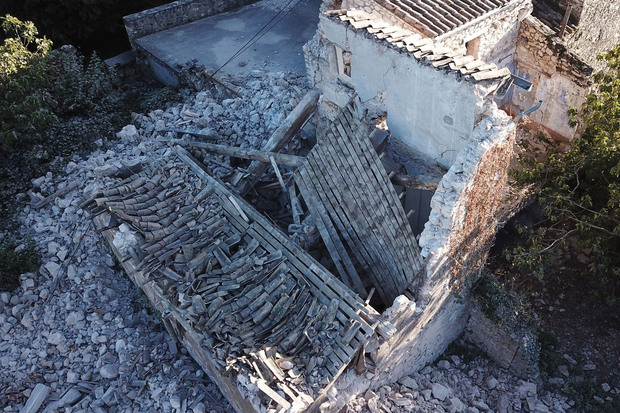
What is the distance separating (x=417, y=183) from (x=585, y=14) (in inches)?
239

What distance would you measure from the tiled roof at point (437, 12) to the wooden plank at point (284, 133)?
7.46 ft

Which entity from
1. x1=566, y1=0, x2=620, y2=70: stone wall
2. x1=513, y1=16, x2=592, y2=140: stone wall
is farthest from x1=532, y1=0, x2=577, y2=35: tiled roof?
x1=513, y1=16, x2=592, y2=140: stone wall

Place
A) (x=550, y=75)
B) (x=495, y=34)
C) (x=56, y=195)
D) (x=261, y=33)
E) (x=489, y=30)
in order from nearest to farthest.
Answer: (x=489, y=30) < (x=495, y=34) < (x=56, y=195) < (x=550, y=75) < (x=261, y=33)

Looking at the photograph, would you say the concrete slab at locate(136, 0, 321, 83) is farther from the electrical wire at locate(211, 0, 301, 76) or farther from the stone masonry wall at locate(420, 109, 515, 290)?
the stone masonry wall at locate(420, 109, 515, 290)

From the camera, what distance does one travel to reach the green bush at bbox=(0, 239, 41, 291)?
9.95 metres

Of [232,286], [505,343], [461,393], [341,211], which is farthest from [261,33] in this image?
[461,393]

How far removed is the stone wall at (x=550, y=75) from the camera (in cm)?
1117

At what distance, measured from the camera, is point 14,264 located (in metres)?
9.93

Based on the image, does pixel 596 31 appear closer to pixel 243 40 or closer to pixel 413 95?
pixel 413 95

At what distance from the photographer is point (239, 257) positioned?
8711 mm

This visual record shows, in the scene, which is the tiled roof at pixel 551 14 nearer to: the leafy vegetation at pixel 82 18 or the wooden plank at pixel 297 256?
the wooden plank at pixel 297 256

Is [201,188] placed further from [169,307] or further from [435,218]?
[435,218]

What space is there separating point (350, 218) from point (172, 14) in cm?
1050

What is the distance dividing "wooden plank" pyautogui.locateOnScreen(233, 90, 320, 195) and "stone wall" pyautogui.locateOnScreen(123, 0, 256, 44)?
7.34 metres
